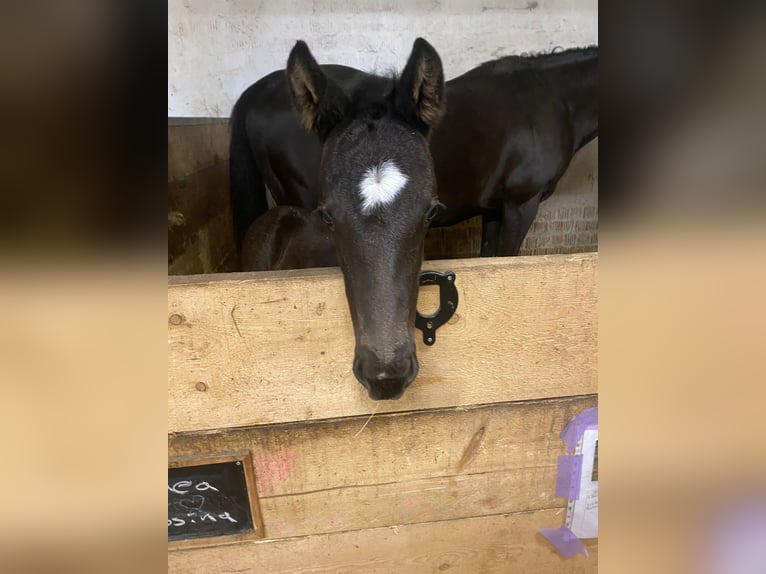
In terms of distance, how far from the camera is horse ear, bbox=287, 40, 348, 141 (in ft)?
3.50

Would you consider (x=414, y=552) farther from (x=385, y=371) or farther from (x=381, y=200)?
(x=381, y=200)

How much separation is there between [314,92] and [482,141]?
5.06 feet

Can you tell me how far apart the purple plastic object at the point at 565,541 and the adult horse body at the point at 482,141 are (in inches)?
61.5

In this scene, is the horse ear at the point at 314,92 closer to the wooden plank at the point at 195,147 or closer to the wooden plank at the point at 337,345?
the wooden plank at the point at 337,345

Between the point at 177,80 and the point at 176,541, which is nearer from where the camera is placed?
the point at 176,541

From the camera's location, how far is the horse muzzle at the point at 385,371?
0.88m

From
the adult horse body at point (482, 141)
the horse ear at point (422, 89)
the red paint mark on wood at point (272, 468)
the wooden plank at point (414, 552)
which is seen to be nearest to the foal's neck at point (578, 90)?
the adult horse body at point (482, 141)

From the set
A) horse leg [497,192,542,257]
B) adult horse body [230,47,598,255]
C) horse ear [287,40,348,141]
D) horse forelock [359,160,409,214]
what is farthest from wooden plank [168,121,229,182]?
horse leg [497,192,542,257]

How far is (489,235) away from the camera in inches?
111
